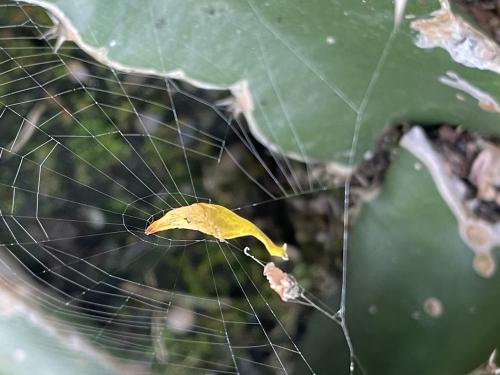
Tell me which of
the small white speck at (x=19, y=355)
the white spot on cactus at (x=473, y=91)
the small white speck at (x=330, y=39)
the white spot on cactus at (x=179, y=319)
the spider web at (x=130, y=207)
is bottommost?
the small white speck at (x=19, y=355)

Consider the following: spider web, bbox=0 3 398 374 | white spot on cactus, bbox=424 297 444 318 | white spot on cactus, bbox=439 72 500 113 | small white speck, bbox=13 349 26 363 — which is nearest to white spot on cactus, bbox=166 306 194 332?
spider web, bbox=0 3 398 374

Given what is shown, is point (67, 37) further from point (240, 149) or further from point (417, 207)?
point (417, 207)

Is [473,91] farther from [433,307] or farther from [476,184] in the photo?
[433,307]

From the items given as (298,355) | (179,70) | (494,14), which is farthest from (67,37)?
(494,14)

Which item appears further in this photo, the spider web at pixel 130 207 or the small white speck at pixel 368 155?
the small white speck at pixel 368 155

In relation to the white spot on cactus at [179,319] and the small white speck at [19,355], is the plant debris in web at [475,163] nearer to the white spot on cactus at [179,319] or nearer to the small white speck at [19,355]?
the white spot on cactus at [179,319]

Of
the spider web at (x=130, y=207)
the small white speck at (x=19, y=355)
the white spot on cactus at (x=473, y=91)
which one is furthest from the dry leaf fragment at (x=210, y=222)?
the white spot on cactus at (x=473, y=91)
